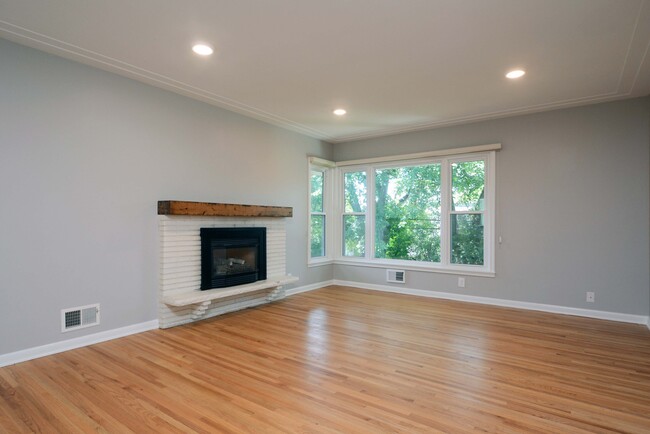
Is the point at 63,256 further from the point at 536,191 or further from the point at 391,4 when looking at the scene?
the point at 536,191

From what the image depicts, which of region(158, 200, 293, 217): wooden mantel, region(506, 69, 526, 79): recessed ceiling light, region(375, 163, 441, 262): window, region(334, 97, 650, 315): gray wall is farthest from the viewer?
region(375, 163, 441, 262): window

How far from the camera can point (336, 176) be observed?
21.5 feet

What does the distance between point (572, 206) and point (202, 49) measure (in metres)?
4.51

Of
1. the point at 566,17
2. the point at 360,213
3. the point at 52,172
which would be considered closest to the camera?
the point at 566,17

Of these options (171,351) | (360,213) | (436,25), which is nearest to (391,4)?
(436,25)

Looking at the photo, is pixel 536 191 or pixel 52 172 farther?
pixel 536 191

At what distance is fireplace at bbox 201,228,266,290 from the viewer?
425cm

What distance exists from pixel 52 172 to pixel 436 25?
3345 mm

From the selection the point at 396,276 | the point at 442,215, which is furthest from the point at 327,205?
the point at 442,215

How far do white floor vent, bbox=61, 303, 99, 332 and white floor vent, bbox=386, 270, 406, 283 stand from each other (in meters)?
4.04

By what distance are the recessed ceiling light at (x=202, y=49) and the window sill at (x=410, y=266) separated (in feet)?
13.4

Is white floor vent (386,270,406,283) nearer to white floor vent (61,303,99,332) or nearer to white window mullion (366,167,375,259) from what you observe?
white window mullion (366,167,375,259)

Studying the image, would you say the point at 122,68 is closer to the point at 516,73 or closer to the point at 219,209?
the point at 219,209

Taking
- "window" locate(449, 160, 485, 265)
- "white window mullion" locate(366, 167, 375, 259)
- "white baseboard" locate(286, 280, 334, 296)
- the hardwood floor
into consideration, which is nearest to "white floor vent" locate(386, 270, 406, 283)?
"white window mullion" locate(366, 167, 375, 259)
